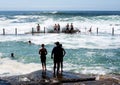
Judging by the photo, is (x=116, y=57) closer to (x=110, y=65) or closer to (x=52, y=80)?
(x=110, y=65)

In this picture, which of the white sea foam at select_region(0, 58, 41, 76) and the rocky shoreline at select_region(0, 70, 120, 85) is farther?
the white sea foam at select_region(0, 58, 41, 76)

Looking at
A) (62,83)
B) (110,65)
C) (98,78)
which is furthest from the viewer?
(110,65)

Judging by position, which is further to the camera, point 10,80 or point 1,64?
point 1,64

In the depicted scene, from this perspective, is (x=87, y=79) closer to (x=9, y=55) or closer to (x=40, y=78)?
(x=40, y=78)

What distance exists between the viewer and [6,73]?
22.0 meters

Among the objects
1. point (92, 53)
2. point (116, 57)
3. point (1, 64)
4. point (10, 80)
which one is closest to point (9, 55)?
point (1, 64)

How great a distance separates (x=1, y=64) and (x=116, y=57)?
1071 centimetres

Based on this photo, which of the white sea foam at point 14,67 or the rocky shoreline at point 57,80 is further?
the white sea foam at point 14,67

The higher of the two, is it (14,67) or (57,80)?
(57,80)

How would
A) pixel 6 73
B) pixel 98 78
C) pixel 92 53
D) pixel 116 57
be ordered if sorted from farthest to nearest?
1. pixel 92 53
2. pixel 116 57
3. pixel 6 73
4. pixel 98 78

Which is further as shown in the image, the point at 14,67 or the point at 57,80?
the point at 14,67

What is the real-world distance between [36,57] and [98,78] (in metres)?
13.0

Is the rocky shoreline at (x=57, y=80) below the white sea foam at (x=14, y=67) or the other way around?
the other way around

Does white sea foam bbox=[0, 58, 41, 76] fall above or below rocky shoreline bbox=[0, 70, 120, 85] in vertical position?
below
